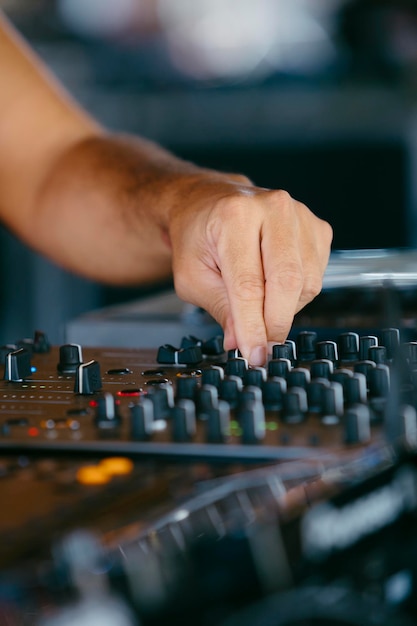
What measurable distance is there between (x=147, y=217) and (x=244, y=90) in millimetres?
3429

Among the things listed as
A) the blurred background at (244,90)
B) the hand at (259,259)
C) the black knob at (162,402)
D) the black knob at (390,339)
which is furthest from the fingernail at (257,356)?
the blurred background at (244,90)

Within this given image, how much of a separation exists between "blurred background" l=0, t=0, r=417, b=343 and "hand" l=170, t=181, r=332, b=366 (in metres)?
2.91

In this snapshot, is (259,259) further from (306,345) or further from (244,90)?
(244,90)

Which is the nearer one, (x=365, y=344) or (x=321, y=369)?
(x=321, y=369)

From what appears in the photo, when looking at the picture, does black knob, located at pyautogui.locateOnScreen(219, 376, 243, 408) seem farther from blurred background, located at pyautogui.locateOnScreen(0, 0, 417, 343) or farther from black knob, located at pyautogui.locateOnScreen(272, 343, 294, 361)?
blurred background, located at pyautogui.locateOnScreen(0, 0, 417, 343)

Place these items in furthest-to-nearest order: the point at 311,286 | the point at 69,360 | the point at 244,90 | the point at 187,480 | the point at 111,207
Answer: the point at 244,90, the point at 111,207, the point at 311,286, the point at 69,360, the point at 187,480

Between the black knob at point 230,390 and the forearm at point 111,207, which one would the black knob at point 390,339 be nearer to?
the black knob at point 230,390

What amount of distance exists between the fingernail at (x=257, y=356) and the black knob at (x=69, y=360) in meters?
0.16

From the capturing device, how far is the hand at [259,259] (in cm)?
91

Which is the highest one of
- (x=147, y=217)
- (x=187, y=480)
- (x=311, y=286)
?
(x=147, y=217)

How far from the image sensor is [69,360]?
0.88 meters

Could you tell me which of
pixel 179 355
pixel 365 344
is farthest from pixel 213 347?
pixel 365 344

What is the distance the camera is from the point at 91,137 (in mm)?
1526

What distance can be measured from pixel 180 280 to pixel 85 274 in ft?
1.67
